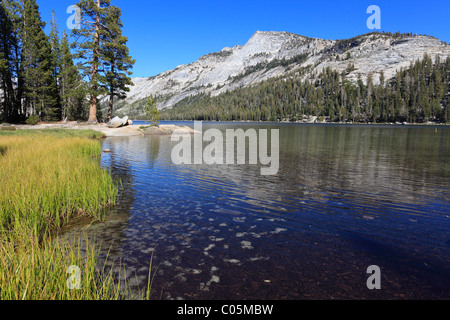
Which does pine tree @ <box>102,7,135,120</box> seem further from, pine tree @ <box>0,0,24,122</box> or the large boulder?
pine tree @ <box>0,0,24,122</box>

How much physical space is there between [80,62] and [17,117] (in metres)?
15.2

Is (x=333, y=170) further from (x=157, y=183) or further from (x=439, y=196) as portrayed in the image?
(x=157, y=183)

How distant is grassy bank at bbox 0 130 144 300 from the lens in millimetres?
4273

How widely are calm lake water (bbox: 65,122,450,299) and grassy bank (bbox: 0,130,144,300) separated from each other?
1.11 m

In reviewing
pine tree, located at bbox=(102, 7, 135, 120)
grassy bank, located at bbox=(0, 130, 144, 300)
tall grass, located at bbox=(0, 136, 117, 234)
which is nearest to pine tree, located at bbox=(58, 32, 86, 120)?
pine tree, located at bbox=(102, 7, 135, 120)

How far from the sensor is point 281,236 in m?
8.55

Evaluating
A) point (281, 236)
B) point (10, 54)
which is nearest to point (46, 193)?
point (281, 236)

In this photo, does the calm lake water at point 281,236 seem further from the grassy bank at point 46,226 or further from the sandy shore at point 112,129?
the sandy shore at point 112,129

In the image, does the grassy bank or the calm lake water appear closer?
the grassy bank

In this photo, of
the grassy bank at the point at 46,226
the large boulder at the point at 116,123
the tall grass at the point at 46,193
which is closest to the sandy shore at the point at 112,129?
the large boulder at the point at 116,123

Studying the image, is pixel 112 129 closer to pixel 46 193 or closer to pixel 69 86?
pixel 69 86

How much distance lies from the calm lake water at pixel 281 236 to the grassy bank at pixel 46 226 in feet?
3.66

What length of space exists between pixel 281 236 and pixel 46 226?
23.2ft
